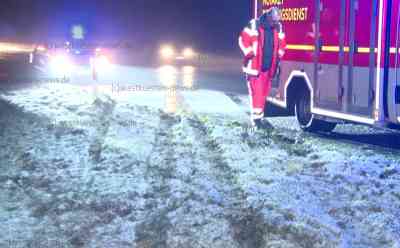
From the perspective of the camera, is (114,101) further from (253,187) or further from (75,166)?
(253,187)

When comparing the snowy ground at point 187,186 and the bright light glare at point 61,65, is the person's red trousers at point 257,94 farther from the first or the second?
the bright light glare at point 61,65

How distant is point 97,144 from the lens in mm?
10023

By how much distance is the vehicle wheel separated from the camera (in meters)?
11.7

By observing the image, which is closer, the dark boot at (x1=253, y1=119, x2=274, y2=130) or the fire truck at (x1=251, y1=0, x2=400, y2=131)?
the fire truck at (x1=251, y1=0, x2=400, y2=131)

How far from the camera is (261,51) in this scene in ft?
38.3

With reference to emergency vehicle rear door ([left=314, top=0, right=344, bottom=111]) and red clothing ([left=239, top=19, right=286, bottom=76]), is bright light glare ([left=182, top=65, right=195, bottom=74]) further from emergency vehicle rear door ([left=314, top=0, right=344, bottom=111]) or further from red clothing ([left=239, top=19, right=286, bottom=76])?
emergency vehicle rear door ([left=314, top=0, right=344, bottom=111])

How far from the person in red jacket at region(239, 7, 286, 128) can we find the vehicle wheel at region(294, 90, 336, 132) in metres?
0.61

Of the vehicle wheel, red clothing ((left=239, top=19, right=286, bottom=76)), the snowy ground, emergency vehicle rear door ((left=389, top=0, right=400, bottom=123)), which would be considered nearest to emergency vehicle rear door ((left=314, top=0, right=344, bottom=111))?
the vehicle wheel

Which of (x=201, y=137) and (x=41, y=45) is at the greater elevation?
(x=41, y=45)

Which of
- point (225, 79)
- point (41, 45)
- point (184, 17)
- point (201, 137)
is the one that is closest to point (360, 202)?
point (201, 137)

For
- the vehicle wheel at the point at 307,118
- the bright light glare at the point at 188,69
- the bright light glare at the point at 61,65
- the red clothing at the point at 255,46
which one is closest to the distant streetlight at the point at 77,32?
the bright light glare at the point at 61,65

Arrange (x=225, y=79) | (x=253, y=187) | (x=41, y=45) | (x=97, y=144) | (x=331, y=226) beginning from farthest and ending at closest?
(x=41, y=45) → (x=225, y=79) → (x=97, y=144) → (x=253, y=187) → (x=331, y=226)

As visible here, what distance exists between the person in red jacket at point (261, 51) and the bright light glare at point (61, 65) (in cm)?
1313

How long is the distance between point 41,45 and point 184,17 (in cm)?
4281
